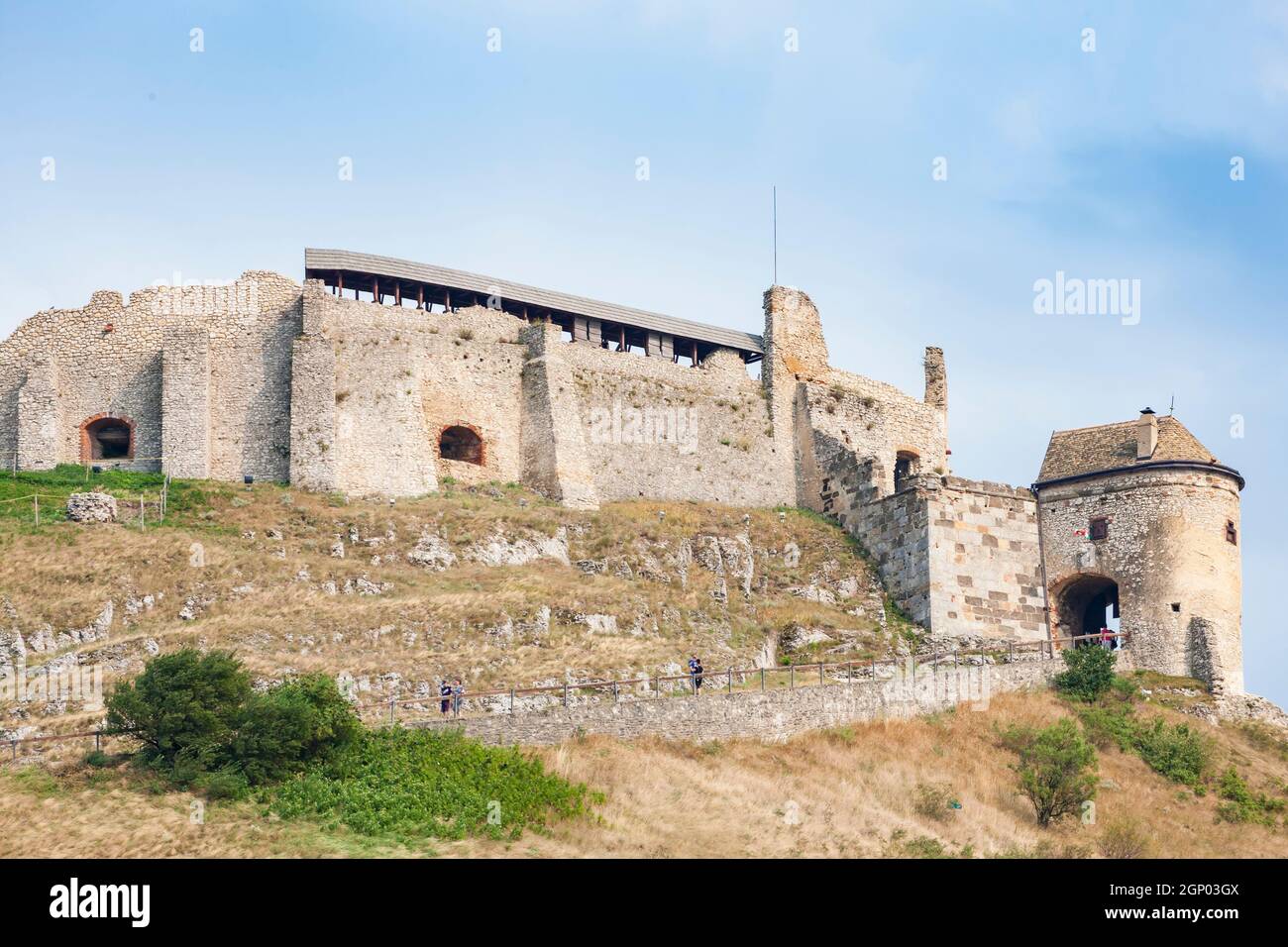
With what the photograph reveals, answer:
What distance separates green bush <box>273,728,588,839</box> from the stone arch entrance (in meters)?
21.8

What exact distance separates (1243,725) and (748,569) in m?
15.5

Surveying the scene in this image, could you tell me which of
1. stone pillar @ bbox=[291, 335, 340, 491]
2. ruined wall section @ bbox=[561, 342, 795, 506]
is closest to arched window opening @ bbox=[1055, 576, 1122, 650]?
ruined wall section @ bbox=[561, 342, 795, 506]

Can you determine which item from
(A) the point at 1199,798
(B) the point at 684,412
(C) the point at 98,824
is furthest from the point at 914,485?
(C) the point at 98,824

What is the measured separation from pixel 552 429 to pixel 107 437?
580 inches

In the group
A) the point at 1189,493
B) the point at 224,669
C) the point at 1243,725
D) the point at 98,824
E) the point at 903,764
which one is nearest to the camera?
the point at 98,824

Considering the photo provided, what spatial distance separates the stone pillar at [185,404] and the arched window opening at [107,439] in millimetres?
1650

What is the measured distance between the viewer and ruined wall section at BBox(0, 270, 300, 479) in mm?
57188

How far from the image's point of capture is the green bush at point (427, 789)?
36250 millimetres

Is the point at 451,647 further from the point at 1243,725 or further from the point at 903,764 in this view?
the point at 1243,725

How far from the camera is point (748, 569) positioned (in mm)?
56125

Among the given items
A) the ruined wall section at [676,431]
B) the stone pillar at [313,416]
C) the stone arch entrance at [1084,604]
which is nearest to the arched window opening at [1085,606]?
the stone arch entrance at [1084,604]

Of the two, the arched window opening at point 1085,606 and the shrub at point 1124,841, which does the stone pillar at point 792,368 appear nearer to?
the arched window opening at point 1085,606

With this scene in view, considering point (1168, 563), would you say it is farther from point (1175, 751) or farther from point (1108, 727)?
point (1175, 751)

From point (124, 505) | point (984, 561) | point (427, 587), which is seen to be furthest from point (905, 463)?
point (124, 505)
